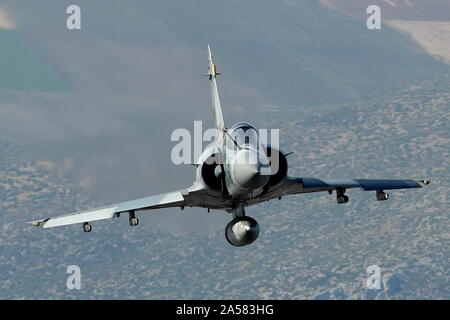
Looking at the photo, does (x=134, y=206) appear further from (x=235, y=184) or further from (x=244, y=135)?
(x=244, y=135)

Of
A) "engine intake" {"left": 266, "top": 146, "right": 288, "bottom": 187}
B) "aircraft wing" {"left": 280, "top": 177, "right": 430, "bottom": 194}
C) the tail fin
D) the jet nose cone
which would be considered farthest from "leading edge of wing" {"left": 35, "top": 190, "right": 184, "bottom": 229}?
"aircraft wing" {"left": 280, "top": 177, "right": 430, "bottom": 194}

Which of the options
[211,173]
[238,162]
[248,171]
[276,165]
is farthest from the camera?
[211,173]

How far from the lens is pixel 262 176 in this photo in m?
33.4

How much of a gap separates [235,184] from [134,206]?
5249 millimetres

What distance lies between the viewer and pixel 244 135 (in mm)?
35219

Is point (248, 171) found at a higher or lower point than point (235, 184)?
higher

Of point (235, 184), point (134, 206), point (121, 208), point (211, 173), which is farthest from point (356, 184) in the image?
point (121, 208)

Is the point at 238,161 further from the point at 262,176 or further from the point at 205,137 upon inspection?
the point at 205,137
